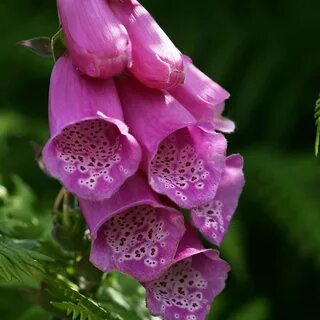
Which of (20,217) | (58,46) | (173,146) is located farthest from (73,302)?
(20,217)

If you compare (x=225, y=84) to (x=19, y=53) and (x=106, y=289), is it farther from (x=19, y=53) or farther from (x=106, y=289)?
(x=106, y=289)

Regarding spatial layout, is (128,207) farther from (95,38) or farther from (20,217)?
(20,217)

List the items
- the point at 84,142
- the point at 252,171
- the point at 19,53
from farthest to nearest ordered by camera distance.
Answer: the point at 19,53 → the point at 252,171 → the point at 84,142

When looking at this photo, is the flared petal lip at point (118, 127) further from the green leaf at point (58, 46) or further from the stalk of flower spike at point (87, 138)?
the green leaf at point (58, 46)

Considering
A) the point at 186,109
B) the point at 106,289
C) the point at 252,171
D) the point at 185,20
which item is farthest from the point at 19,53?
the point at 186,109

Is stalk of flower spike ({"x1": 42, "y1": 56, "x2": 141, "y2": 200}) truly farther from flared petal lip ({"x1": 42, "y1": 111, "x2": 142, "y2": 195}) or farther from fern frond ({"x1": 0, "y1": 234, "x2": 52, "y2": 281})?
fern frond ({"x1": 0, "y1": 234, "x2": 52, "y2": 281})

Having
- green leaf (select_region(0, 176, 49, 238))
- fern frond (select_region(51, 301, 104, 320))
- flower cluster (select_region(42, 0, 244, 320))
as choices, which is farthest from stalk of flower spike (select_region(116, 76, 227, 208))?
green leaf (select_region(0, 176, 49, 238))

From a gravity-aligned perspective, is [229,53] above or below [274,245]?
above
